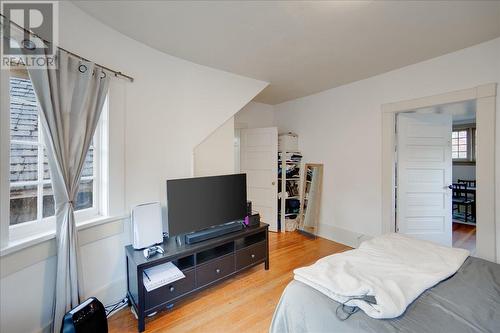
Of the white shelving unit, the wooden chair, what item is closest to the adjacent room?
the white shelving unit

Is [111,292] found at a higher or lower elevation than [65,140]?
lower

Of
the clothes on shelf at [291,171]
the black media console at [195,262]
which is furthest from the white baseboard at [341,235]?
the black media console at [195,262]

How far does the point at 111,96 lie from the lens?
192 cm

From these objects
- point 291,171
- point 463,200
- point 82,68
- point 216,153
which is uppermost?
point 82,68

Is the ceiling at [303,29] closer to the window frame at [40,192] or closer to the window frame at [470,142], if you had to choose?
the window frame at [40,192]

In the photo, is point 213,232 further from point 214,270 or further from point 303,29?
point 303,29

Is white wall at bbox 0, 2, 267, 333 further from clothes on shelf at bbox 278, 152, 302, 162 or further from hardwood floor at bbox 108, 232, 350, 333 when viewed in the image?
clothes on shelf at bbox 278, 152, 302, 162

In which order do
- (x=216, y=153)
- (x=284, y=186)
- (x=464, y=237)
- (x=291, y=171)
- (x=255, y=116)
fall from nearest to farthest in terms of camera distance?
(x=216, y=153) < (x=464, y=237) < (x=284, y=186) < (x=291, y=171) < (x=255, y=116)

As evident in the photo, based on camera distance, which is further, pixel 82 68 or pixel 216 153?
pixel 216 153

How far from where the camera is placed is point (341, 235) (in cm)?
342

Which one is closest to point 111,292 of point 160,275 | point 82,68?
point 160,275

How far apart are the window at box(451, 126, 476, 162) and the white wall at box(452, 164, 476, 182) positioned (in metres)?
0.19

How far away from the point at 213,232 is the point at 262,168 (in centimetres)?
189

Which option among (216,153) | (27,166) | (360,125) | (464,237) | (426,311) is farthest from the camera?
(464,237)
